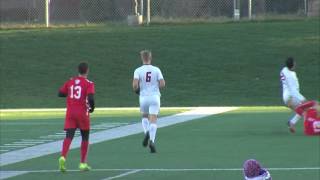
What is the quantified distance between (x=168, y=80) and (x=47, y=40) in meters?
7.51

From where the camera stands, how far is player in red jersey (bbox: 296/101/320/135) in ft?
60.8

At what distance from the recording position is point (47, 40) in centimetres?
4019

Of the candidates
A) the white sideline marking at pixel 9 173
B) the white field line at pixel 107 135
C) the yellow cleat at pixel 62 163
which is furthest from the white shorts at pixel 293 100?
the white sideline marking at pixel 9 173

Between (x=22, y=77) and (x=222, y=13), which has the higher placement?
(x=222, y=13)

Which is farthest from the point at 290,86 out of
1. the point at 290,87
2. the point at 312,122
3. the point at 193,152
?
the point at 193,152

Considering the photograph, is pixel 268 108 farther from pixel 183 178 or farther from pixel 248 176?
pixel 248 176

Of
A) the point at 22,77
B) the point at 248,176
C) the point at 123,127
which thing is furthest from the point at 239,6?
the point at 248,176

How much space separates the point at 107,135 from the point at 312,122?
16.0ft

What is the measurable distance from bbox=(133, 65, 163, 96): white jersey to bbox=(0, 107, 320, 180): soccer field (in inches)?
47.5

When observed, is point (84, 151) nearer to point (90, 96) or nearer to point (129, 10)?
point (90, 96)

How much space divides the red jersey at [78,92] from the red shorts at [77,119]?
6 cm

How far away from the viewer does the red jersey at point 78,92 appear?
14906 millimetres

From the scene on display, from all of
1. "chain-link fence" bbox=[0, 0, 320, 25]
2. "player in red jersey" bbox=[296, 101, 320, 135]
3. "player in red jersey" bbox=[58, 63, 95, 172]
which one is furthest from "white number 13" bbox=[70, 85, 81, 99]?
"chain-link fence" bbox=[0, 0, 320, 25]

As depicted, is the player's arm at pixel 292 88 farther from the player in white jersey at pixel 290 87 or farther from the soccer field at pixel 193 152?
the soccer field at pixel 193 152
